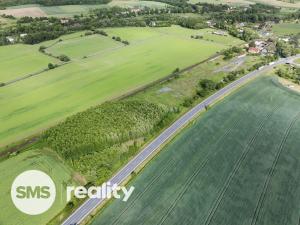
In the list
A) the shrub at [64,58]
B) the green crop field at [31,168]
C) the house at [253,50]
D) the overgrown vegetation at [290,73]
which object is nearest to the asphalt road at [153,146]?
the green crop field at [31,168]

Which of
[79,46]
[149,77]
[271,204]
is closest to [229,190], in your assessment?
[271,204]

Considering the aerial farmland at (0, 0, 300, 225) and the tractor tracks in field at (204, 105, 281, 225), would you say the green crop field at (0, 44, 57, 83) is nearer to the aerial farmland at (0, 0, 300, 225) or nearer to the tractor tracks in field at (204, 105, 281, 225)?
the aerial farmland at (0, 0, 300, 225)

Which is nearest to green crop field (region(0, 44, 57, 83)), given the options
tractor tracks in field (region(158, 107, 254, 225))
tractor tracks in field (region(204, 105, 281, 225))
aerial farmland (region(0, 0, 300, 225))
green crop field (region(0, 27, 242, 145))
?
aerial farmland (region(0, 0, 300, 225))

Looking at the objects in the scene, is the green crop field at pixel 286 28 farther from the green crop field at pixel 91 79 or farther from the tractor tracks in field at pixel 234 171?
the tractor tracks in field at pixel 234 171

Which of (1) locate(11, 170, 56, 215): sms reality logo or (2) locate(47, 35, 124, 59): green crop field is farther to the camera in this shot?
(2) locate(47, 35, 124, 59): green crop field

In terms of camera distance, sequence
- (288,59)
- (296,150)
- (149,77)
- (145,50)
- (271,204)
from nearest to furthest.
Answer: (271,204) < (296,150) < (149,77) < (288,59) < (145,50)

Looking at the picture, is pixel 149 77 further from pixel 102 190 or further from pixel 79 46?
pixel 102 190
